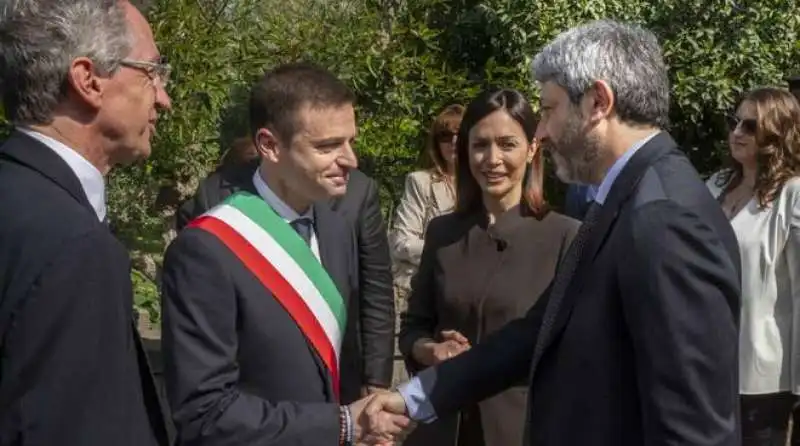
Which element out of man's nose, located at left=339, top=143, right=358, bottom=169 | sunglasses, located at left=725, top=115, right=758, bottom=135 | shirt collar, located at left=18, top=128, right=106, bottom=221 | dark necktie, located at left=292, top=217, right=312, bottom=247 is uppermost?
shirt collar, located at left=18, top=128, right=106, bottom=221

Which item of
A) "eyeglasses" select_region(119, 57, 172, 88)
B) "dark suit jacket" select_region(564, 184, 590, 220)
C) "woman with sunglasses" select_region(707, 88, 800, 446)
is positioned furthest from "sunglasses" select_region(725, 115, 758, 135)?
"eyeglasses" select_region(119, 57, 172, 88)

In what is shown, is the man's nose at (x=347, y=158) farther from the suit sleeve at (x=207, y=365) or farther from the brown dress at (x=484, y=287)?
the brown dress at (x=484, y=287)

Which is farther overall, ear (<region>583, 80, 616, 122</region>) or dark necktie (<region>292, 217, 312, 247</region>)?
Answer: dark necktie (<region>292, 217, 312, 247</region>)

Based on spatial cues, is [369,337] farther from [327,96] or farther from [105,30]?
[105,30]

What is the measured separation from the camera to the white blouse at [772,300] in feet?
17.0

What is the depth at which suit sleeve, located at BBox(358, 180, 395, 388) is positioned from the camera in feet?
16.5

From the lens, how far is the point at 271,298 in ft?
9.63

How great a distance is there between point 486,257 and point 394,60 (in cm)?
403

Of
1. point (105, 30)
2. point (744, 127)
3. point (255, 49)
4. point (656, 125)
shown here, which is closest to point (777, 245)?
point (744, 127)

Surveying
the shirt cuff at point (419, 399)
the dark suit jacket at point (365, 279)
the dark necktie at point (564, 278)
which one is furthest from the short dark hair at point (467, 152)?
the dark necktie at point (564, 278)

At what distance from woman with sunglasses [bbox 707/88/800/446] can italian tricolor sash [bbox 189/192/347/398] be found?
8.53ft

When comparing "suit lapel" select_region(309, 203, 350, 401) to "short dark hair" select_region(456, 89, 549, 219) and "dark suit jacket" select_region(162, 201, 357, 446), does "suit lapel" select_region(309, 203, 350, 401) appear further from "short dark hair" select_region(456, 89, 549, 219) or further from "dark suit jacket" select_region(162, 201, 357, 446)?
"short dark hair" select_region(456, 89, 549, 219)

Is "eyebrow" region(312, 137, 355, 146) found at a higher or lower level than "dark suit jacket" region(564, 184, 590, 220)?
higher

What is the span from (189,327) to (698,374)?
3.79ft
